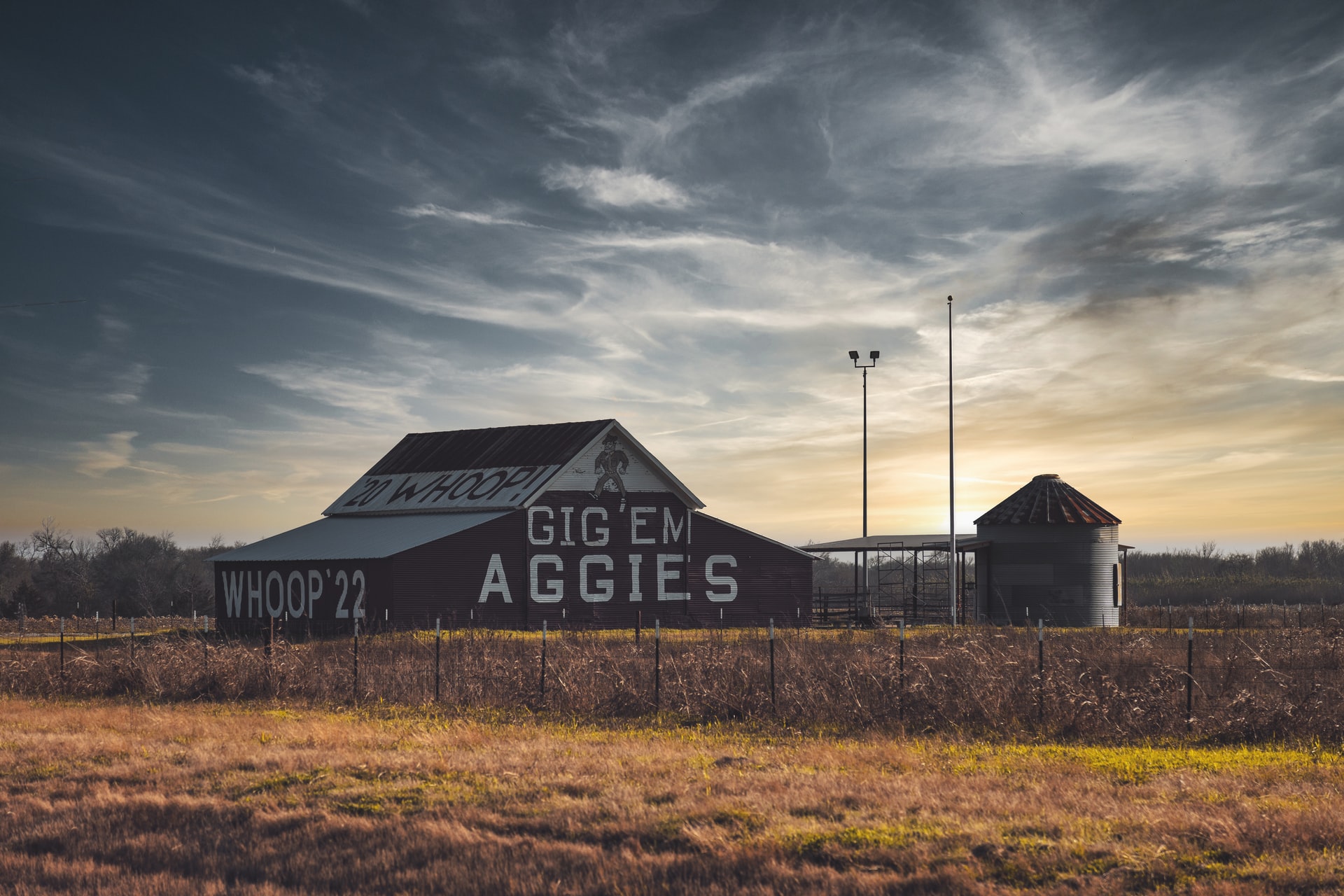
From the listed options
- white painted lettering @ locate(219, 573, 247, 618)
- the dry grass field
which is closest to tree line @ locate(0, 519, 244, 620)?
white painted lettering @ locate(219, 573, 247, 618)

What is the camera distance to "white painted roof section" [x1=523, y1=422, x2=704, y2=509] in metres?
45.2

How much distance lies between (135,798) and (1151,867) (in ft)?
34.8

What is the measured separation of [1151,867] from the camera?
9.23 metres

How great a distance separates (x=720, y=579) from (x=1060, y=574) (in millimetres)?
14593

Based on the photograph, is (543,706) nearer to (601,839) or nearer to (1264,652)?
(601,839)

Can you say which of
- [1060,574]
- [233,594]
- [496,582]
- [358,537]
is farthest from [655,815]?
[233,594]

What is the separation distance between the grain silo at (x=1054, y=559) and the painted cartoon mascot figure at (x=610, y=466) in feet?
55.1

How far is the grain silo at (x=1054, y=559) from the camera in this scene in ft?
157

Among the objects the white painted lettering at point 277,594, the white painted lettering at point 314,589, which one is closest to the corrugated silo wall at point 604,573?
the white painted lettering at point 314,589

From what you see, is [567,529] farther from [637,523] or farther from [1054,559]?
[1054,559]

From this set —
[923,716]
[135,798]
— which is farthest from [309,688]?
[923,716]

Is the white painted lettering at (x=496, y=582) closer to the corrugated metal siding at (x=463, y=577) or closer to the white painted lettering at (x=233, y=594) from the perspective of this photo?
the corrugated metal siding at (x=463, y=577)

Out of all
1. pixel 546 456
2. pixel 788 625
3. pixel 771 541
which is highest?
pixel 546 456

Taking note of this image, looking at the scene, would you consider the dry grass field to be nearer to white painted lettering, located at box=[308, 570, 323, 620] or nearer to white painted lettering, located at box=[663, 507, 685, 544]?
white painted lettering, located at box=[308, 570, 323, 620]
